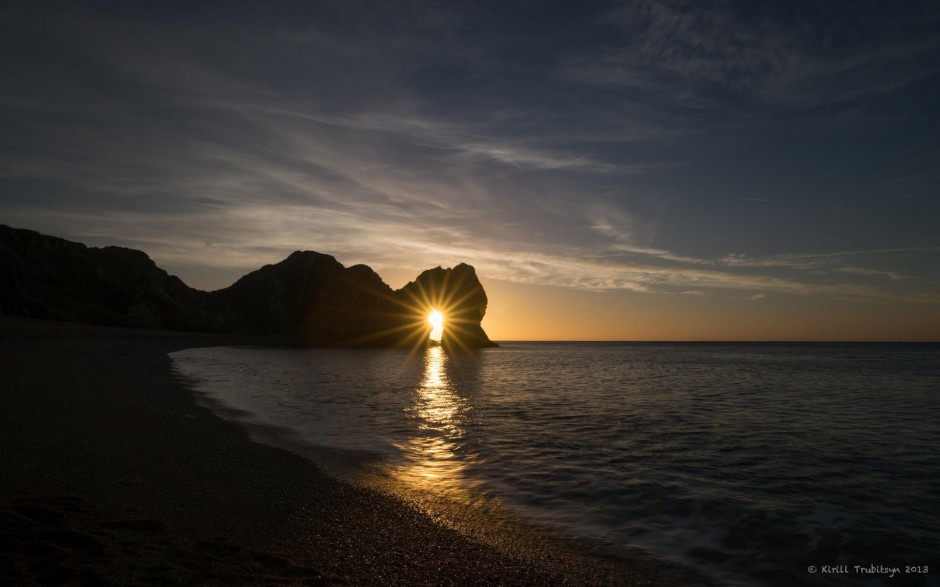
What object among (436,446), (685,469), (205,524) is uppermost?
(205,524)

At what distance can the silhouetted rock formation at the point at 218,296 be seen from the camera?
102m

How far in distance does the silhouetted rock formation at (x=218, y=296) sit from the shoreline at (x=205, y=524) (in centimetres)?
9977

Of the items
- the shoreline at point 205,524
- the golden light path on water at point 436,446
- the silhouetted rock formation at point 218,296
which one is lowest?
the golden light path on water at point 436,446

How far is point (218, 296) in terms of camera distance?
185625mm

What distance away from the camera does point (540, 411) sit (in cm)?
2358

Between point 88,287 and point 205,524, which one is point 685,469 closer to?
point 205,524

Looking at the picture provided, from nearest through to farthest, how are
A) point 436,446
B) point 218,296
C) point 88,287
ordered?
point 436,446, point 88,287, point 218,296

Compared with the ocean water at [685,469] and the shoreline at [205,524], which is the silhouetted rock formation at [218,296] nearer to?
the ocean water at [685,469]

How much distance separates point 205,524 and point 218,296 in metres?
202

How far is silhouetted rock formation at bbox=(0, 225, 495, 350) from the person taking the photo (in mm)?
102000

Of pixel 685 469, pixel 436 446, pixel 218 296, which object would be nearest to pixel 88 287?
pixel 218 296

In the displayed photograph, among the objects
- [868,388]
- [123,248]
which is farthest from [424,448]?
[123,248]

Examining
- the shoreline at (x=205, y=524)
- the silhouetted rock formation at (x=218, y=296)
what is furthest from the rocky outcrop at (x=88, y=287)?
the shoreline at (x=205, y=524)

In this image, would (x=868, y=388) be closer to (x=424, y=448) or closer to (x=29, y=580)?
(x=424, y=448)
